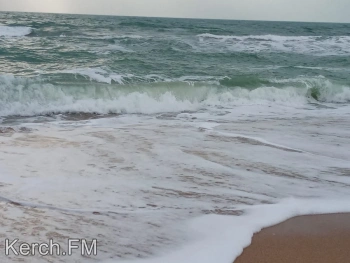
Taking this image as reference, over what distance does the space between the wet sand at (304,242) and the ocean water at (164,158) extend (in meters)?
0.10

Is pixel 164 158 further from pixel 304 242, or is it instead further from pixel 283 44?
pixel 283 44

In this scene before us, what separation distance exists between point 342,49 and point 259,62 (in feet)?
31.4

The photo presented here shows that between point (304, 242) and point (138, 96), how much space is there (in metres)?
6.22

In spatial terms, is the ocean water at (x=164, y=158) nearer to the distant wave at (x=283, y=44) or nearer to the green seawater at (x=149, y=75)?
the green seawater at (x=149, y=75)

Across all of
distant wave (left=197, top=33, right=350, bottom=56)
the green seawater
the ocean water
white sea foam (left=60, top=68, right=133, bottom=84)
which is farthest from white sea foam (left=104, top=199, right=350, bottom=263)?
distant wave (left=197, top=33, right=350, bottom=56)

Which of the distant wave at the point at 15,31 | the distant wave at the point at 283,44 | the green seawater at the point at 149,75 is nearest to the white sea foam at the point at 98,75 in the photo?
the green seawater at the point at 149,75

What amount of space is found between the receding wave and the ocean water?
3cm

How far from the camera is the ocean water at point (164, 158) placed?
2832mm

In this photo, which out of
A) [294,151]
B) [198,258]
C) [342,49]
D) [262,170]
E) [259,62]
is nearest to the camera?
[198,258]

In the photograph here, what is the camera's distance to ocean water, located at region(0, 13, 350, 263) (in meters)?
2.83

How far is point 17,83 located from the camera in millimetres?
8352

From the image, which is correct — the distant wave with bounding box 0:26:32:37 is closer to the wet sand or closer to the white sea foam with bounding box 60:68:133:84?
the white sea foam with bounding box 60:68:133:84

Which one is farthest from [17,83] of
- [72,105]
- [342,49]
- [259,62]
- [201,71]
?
[342,49]

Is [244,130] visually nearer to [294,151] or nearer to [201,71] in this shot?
[294,151]
